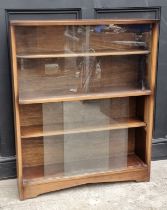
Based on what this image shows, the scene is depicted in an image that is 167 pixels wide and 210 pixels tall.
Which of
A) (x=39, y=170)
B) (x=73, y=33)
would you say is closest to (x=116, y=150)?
(x=39, y=170)

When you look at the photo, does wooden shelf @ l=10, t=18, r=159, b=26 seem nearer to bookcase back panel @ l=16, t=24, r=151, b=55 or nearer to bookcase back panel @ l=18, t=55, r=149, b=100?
bookcase back panel @ l=16, t=24, r=151, b=55

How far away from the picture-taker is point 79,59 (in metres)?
2.54

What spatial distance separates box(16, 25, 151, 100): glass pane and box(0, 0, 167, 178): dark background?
25cm

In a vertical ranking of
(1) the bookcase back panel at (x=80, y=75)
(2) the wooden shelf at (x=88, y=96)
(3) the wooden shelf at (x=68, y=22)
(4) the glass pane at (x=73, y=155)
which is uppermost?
(3) the wooden shelf at (x=68, y=22)

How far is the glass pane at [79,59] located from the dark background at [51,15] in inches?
9.8

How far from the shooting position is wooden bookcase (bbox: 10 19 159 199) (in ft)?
8.10

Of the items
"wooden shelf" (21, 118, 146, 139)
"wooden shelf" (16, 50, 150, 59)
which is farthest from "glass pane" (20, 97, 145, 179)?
A: "wooden shelf" (16, 50, 150, 59)

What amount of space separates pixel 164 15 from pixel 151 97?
76 centimetres

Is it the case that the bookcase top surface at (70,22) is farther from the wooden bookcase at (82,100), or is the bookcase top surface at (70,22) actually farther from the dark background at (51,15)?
the dark background at (51,15)

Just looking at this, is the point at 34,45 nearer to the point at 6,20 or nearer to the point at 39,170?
the point at 6,20

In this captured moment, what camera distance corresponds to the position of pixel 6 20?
8.45 ft

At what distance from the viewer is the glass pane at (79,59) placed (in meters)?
2.46

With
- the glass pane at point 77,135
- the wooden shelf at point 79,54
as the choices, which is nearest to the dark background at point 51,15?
the glass pane at point 77,135

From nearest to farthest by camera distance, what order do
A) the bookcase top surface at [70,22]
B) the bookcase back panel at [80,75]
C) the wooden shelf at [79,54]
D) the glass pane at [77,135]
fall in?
the bookcase top surface at [70,22] → the wooden shelf at [79,54] → the bookcase back panel at [80,75] → the glass pane at [77,135]
